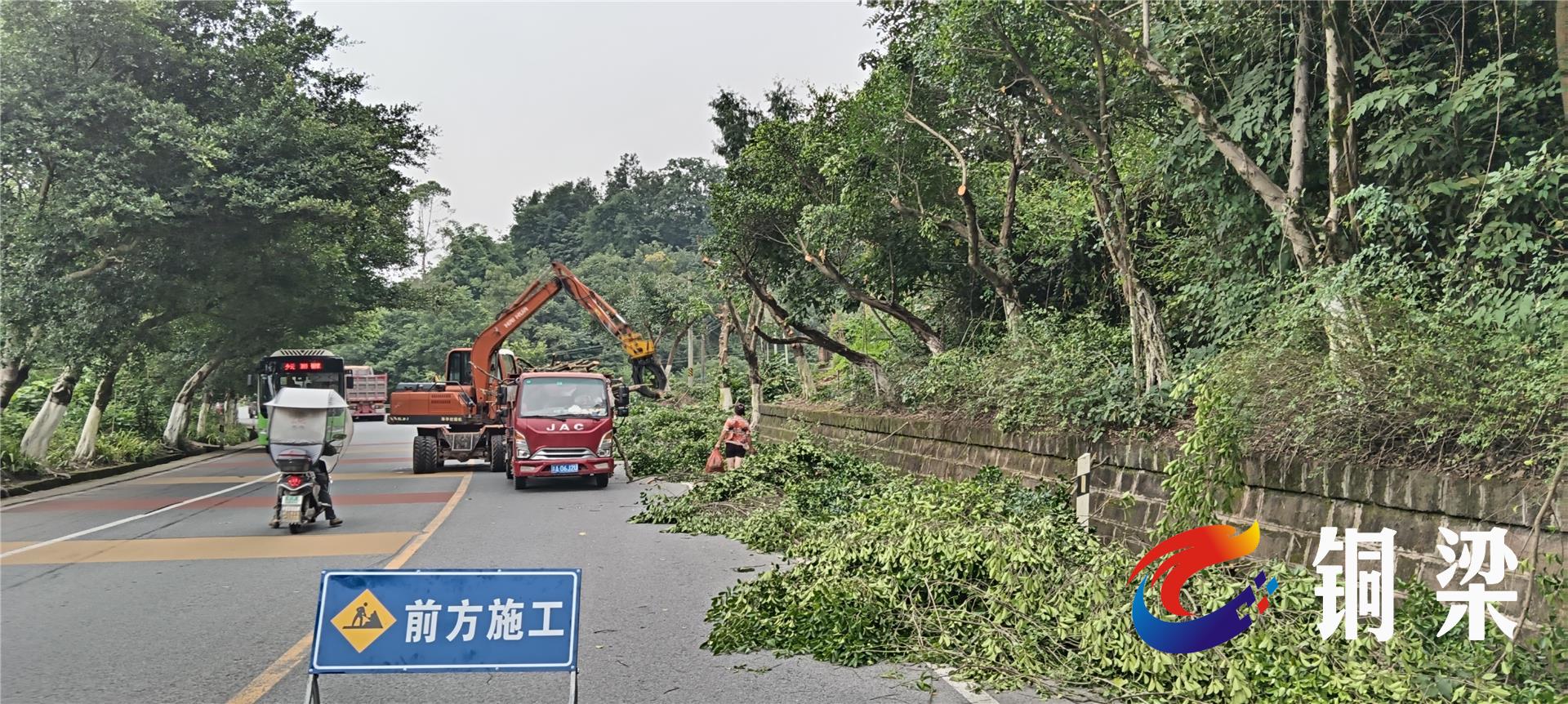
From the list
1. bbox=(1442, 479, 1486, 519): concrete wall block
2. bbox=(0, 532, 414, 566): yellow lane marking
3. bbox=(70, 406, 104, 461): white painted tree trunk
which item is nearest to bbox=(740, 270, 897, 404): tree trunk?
bbox=(0, 532, 414, 566): yellow lane marking

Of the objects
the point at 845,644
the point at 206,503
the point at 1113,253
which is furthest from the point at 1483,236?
the point at 206,503

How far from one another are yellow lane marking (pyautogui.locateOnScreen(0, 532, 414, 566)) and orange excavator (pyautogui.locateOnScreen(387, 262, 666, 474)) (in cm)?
887

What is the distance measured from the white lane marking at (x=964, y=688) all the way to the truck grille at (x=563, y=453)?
1209cm

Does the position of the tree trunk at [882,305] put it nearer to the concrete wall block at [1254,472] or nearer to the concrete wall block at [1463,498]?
the concrete wall block at [1254,472]

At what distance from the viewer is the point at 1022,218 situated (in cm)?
1720

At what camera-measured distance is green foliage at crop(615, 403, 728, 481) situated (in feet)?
66.2

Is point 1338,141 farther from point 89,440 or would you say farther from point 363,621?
point 89,440

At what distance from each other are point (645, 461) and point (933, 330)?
6.43 meters

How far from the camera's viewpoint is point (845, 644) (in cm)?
654

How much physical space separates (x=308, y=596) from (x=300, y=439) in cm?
419

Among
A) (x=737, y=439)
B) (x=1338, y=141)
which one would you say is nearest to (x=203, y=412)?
(x=737, y=439)

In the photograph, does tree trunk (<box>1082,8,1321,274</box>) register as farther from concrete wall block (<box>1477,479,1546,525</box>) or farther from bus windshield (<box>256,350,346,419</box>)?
bus windshield (<box>256,350,346,419</box>)

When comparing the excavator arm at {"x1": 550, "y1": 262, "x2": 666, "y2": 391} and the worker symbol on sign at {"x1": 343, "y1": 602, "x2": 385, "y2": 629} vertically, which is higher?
the excavator arm at {"x1": 550, "y1": 262, "x2": 666, "y2": 391}

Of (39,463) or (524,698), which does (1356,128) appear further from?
(39,463)
